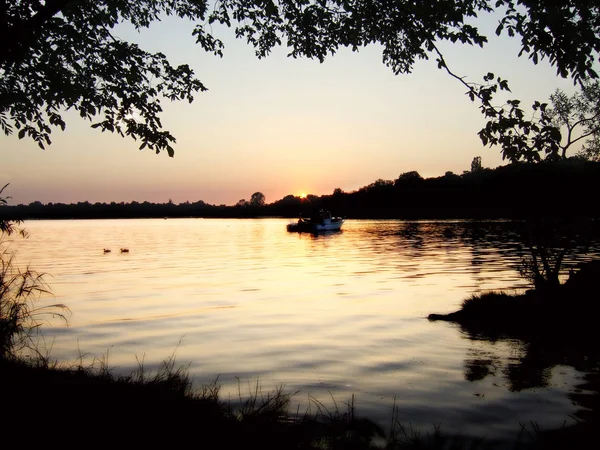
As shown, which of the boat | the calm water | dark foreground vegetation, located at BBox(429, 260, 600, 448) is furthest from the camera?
the boat

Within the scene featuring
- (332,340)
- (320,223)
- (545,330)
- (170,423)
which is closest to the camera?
(170,423)

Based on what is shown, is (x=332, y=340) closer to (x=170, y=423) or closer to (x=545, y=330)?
(x=545, y=330)

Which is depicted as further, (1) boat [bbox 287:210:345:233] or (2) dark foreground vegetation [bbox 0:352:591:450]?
(1) boat [bbox 287:210:345:233]

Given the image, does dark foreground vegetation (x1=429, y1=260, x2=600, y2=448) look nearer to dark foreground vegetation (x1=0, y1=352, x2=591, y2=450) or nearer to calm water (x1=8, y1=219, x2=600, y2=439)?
calm water (x1=8, y1=219, x2=600, y2=439)

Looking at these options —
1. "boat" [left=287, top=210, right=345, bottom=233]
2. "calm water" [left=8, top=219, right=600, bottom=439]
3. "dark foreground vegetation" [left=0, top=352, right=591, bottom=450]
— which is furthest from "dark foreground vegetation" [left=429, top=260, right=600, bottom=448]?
"boat" [left=287, top=210, right=345, bottom=233]

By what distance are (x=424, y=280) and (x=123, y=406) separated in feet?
83.6

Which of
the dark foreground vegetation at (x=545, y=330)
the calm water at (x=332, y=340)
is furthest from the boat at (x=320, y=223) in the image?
the dark foreground vegetation at (x=545, y=330)

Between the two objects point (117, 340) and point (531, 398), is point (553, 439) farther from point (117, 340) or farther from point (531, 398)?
point (117, 340)

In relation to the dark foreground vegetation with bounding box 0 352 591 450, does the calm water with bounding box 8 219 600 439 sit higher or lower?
lower

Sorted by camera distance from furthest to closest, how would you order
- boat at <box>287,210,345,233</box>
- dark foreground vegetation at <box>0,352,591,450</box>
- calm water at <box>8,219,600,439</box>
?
boat at <box>287,210,345,233</box>
calm water at <box>8,219,600,439</box>
dark foreground vegetation at <box>0,352,591,450</box>

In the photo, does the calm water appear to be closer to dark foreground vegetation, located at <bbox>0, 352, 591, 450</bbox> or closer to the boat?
dark foreground vegetation, located at <bbox>0, 352, 591, 450</bbox>

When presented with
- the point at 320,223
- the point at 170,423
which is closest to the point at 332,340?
the point at 170,423

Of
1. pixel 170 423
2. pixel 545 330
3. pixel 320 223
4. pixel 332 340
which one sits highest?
pixel 170 423

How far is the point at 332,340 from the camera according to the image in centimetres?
1582
